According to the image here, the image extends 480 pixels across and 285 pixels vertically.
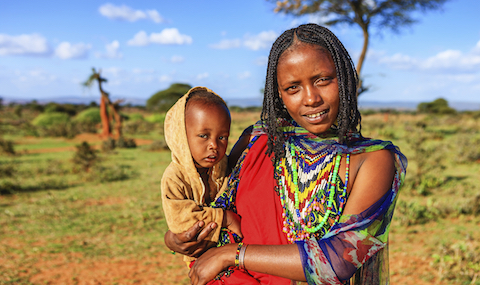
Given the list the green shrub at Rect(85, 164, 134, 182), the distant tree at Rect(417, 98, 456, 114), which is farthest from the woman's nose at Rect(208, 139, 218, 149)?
the distant tree at Rect(417, 98, 456, 114)

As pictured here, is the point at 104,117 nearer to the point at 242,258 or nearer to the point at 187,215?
the point at 187,215

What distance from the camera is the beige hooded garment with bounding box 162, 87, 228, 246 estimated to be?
5.51ft

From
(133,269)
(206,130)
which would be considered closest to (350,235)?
(206,130)

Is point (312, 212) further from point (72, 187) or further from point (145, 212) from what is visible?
point (72, 187)

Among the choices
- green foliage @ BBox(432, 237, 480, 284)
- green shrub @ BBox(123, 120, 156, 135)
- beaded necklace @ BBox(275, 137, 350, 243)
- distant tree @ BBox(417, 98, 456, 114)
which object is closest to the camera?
beaded necklace @ BBox(275, 137, 350, 243)

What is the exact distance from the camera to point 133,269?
4.67 m

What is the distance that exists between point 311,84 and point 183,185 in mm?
830

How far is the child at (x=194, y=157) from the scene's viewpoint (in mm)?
1684

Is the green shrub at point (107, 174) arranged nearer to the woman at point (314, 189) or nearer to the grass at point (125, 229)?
the grass at point (125, 229)

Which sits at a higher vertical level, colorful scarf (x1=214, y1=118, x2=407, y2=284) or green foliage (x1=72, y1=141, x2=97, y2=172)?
colorful scarf (x1=214, y1=118, x2=407, y2=284)

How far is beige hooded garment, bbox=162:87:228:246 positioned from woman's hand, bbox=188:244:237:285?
13cm

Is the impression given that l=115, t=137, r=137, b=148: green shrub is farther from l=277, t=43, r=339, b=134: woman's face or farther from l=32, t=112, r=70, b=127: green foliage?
l=277, t=43, r=339, b=134: woman's face

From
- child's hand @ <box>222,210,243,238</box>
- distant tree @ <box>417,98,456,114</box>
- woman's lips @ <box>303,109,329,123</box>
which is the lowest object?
child's hand @ <box>222,210,243,238</box>

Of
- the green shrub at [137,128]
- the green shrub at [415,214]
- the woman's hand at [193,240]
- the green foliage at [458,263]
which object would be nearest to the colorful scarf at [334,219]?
the woman's hand at [193,240]
